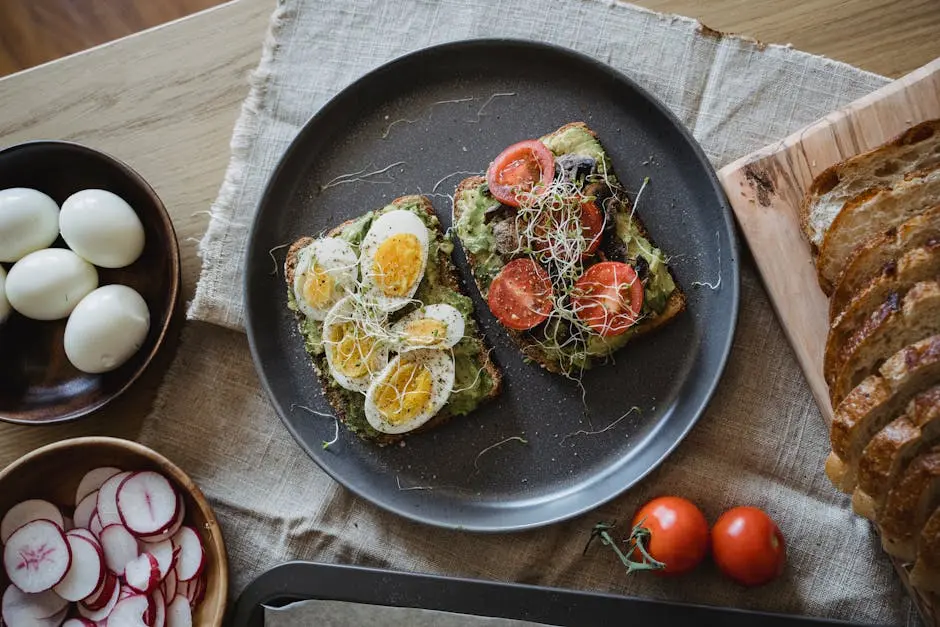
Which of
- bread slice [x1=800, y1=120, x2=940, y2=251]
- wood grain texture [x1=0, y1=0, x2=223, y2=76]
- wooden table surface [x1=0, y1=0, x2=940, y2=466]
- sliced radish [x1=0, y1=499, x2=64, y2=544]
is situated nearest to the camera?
bread slice [x1=800, y1=120, x2=940, y2=251]

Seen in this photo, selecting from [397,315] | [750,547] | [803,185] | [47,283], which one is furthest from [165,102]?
[750,547]

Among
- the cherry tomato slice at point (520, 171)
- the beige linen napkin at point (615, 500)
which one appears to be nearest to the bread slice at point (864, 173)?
the beige linen napkin at point (615, 500)

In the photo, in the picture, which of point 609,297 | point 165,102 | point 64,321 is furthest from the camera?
point 165,102

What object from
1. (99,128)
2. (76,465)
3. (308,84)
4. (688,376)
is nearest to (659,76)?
(688,376)

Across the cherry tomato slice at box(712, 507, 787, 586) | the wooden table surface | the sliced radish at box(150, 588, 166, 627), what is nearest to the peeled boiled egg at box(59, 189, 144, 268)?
the wooden table surface

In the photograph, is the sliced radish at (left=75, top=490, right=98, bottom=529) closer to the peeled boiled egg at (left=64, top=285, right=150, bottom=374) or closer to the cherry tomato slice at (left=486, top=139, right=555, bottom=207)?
the peeled boiled egg at (left=64, top=285, right=150, bottom=374)

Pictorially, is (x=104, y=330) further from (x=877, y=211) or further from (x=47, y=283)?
(x=877, y=211)
